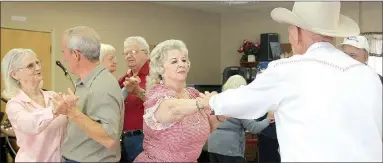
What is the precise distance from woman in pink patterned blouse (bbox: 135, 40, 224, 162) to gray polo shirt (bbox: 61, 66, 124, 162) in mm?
113

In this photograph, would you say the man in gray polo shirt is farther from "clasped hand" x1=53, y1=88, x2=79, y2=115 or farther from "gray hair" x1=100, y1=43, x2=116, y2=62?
"gray hair" x1=100, y1=43, x2=116, y2=62

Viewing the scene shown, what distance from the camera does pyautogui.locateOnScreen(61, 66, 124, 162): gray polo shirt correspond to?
4.35ft

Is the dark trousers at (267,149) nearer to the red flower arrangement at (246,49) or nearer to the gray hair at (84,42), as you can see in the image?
the gray hair at (84,42)

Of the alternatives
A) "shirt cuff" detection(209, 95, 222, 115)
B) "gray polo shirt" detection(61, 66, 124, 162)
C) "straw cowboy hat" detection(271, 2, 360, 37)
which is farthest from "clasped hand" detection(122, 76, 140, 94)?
"straw cowboy hat" detection(271, 2, 360, 37)

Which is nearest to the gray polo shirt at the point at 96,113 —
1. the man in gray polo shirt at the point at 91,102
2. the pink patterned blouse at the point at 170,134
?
the man in gray polo shirt at the point at 91,102

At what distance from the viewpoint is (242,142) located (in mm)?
2145

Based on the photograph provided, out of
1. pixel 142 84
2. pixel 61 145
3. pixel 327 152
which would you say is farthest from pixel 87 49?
pixel 327 152

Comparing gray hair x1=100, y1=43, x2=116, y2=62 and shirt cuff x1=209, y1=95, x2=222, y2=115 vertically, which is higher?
gray hair x1=100, y1=43, x2=116, y2=62

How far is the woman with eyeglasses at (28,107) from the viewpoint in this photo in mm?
1430

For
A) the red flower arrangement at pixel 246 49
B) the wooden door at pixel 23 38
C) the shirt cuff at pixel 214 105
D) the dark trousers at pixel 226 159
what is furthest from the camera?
the red flower arrangement at pixel 246 49

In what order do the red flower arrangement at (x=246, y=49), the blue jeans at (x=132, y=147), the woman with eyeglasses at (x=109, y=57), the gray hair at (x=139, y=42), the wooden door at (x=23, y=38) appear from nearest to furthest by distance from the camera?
the blue jeans at (x=132, y=147), the woman with eyeglasses at (x=109, y=57), the gray hair at (x=139, y=42), the wooden door at (x=23, y=38), the red flower arrangement at (x=246, y=49)

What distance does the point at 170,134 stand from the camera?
56.1 inches

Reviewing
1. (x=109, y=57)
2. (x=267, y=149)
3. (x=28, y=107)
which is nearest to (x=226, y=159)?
(x=267, y=149)

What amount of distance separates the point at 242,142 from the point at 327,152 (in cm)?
106
